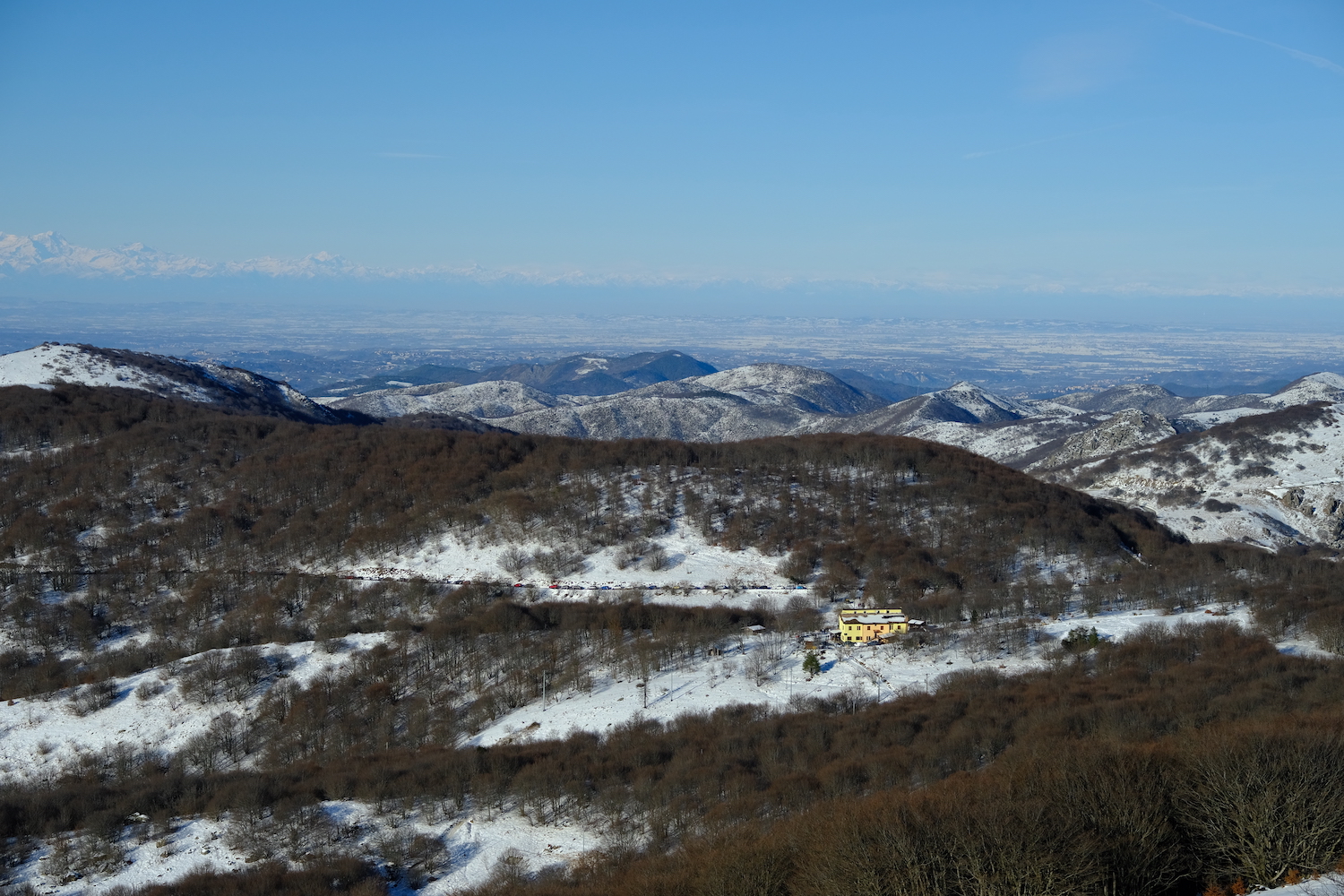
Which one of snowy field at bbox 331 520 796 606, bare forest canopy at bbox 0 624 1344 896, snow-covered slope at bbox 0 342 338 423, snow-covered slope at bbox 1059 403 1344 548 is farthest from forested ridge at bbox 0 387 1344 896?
snow-covered slope at bbox 0 342 338 423

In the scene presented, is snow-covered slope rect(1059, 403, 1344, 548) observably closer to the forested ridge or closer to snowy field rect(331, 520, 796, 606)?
the forested ridge

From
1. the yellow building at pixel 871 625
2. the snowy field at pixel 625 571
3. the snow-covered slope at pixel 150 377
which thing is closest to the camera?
the yellow building at pixel 871 625

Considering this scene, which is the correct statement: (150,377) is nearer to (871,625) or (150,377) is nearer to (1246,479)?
(871,625)

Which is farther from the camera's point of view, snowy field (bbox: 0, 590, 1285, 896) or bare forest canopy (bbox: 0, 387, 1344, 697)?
bare forest canopy (bbox: 0, 387, 1344, 697)

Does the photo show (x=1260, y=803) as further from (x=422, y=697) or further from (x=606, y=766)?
(x=422, y=697)

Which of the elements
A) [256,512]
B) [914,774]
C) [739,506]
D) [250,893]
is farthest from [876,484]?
[250,893]

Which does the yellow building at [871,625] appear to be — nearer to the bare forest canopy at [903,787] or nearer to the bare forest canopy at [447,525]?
the bare forest canopy at [447,525]

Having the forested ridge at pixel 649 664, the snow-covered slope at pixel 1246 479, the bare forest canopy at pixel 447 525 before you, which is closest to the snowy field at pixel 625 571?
the bare forest canopy at pixel 447 525
